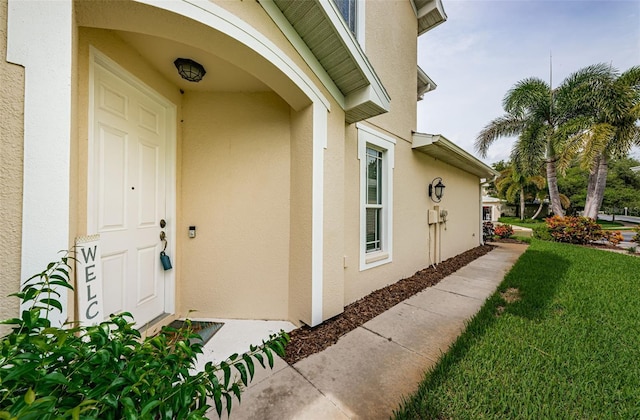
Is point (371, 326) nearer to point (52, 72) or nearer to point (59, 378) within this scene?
point (59, 378)

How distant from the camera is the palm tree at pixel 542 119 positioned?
10.6m

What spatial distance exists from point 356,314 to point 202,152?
2959 millimetres

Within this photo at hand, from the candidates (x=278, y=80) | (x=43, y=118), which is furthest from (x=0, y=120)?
(x=278, y=80)

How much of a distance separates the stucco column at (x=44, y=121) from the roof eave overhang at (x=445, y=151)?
16.4 feet

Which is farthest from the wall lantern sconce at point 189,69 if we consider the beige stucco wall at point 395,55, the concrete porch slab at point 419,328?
the concrete porch slab at point 419,328

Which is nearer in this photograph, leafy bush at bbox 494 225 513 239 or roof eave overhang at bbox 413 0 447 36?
roof eave overhang at bbox 413 0 447 36

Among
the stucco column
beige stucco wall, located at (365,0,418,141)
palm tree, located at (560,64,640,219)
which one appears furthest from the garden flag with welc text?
palm tree, located at (560,64,640,219)

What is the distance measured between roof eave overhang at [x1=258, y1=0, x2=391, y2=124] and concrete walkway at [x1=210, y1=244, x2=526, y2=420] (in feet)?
9.35

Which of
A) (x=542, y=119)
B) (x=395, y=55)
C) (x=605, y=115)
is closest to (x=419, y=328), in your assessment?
(x=395, y=55)

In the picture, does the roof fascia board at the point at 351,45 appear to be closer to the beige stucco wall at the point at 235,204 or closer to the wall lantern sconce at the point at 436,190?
the beige stucco wall at the point at 235,204

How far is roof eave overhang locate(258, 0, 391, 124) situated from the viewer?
2262mm

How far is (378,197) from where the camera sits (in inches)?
168

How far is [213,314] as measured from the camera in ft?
10.0

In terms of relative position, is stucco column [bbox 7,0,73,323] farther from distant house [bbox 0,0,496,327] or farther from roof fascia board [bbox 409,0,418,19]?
roof fascia board [bbox 409,0,418,19]
